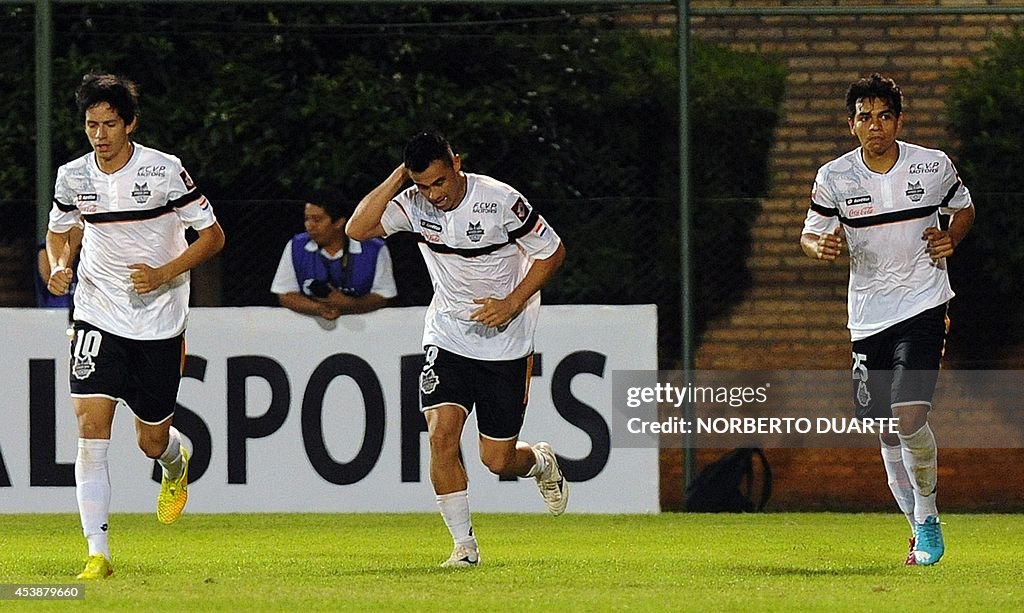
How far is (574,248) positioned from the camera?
45.1 ft

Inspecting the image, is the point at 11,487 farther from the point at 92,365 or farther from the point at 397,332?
the point at 92,365

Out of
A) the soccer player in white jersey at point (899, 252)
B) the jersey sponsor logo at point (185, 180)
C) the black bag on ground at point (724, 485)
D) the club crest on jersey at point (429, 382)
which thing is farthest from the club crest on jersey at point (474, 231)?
the black bag on ground at point (724, 485)

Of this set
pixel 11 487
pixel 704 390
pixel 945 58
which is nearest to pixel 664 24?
pixel 945 58

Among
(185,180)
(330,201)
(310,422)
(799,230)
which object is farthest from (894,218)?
Answer: (799,230)

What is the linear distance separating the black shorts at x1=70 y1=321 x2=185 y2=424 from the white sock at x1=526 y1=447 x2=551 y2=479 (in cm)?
177

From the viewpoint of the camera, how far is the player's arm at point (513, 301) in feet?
30.0

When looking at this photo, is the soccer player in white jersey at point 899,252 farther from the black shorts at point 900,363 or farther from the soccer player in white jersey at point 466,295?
the soccer player in white jersey at point 466,295

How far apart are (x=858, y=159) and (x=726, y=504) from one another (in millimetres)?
4050

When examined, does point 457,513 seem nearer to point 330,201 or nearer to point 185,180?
point 185,180

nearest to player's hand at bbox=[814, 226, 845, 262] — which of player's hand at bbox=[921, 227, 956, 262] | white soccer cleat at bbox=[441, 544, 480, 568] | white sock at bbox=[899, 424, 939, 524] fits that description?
player's hand at bbox=[921, 227, 956, 262]

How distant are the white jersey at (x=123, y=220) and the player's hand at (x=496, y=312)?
3.98 ft

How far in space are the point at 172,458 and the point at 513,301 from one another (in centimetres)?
207

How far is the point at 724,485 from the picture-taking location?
13.0 meters

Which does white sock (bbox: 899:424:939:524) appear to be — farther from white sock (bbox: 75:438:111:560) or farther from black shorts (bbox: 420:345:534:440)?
white sock (bbox: 75:438:111:560)
